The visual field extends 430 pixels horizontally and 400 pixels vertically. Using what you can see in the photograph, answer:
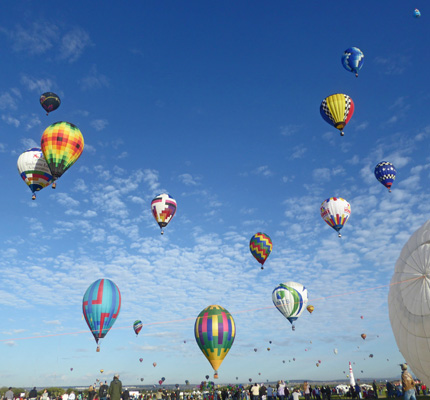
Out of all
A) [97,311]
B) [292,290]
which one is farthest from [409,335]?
[292,290]

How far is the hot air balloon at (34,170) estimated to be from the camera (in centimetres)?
2666

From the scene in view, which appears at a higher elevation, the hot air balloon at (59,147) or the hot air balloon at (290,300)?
the hot air balloon at (59,147)

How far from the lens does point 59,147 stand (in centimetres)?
2425

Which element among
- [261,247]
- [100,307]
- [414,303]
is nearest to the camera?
[414,303]

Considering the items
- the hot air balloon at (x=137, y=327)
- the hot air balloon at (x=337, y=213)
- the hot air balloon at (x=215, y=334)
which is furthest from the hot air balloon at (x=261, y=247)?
the hot air balloon at (x=137, y=327)

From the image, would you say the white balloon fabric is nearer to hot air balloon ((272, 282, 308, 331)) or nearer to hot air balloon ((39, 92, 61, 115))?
hot air balloon ((272, 282, 308, 331))

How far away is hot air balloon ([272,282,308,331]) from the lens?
35.1 meters

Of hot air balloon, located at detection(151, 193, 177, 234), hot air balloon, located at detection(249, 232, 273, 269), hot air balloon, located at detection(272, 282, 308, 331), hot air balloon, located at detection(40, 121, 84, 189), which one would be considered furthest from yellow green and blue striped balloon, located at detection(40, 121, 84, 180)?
hot air balloon, located at detection(272, 282, 308, 331)

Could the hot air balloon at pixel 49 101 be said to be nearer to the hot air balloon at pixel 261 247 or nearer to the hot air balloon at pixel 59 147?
the hot air balloon at pixel 59 147

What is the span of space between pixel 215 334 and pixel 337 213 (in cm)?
1597

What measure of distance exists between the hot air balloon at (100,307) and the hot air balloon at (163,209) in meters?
8.36

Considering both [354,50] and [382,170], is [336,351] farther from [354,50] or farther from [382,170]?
[354,50]

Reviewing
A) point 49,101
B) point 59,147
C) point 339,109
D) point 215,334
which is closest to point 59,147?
point 59,147

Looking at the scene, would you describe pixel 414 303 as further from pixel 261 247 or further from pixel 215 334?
pixel 261 247
